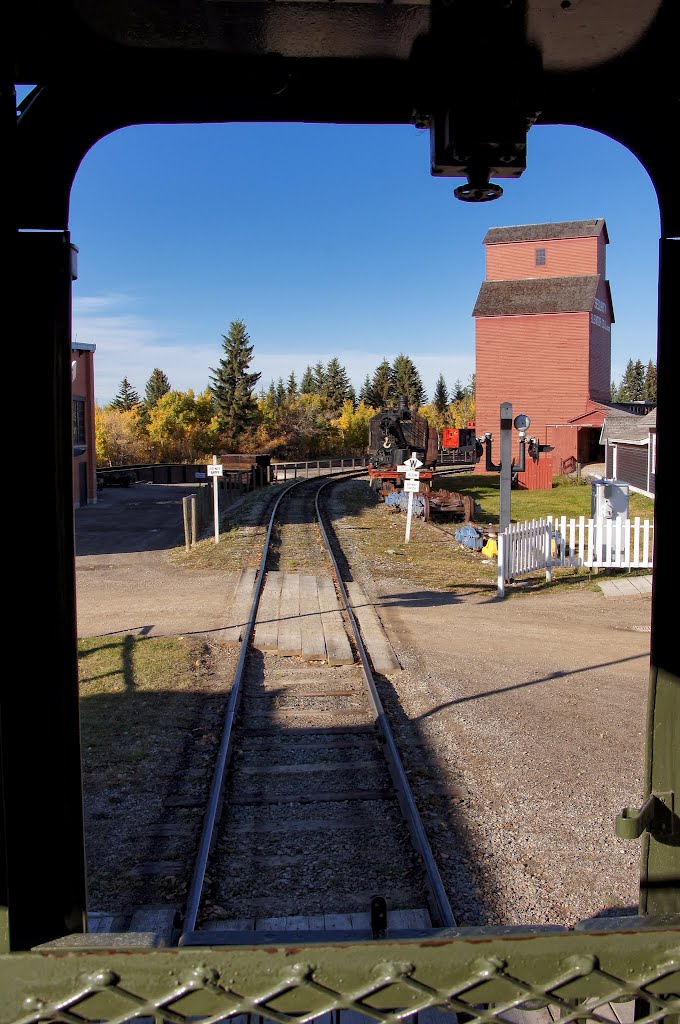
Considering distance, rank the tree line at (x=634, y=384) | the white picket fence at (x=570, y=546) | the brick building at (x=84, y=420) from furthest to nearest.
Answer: the tree line at (x=634, y=384) < the brick building at (x=84, y=420) < the white picket fence at (x=570, y=546)

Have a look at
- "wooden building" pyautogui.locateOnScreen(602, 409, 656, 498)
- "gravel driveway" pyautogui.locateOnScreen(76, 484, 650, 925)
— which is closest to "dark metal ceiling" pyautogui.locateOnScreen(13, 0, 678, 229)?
"gravel driveway" pyautogui.locateOnScreen(76, 484, 650, 925)

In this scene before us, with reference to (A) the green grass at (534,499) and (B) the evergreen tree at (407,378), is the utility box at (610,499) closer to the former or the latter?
(A) the green grass at (534,499)

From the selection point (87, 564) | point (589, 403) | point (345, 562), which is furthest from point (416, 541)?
point (589, 403)

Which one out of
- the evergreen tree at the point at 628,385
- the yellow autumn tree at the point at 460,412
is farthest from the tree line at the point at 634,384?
the yellow autumn tree at the point at 460,412

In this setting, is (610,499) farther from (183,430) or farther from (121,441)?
(183,430)

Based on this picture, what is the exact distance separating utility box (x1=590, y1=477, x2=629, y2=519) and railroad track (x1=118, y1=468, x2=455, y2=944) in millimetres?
7655

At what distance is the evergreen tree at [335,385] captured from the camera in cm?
10294

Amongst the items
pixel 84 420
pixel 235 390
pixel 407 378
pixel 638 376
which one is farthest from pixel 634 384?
pixel 84 420

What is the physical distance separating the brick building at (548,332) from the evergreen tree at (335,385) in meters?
57.6

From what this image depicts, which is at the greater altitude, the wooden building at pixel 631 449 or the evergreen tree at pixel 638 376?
the evergreen tree at pixel 638 376

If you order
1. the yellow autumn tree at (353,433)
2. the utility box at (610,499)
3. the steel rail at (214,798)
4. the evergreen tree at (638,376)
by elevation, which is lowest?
the steel rail at (214,798)

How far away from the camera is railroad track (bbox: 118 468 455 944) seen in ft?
14.0

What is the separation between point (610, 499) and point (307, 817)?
12274 mm

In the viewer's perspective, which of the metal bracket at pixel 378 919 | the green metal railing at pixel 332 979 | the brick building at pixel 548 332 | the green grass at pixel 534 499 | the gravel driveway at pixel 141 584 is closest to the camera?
the green metal railing at pixel 332 979
